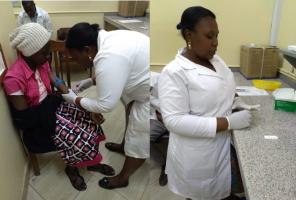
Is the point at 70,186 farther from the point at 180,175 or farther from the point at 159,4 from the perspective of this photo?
the point at 159,4

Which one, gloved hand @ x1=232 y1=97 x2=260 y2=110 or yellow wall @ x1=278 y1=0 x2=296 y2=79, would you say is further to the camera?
yellow wall @ x1=278 y1=0 x2=296 y2=79

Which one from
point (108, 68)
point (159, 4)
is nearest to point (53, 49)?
point (108, 68)

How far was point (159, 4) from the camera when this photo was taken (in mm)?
603

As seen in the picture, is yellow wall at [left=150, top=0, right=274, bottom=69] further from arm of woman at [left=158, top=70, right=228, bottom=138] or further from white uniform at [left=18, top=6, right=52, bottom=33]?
white uniform at [left=18, top=6, right=52, bottom=33]

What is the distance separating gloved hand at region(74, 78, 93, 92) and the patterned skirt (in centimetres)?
9

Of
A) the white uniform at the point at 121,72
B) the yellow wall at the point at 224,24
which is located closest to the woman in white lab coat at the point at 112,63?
the white uniform at the point at 121,72

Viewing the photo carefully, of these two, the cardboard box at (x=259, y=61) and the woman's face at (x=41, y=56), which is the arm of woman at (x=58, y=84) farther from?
the cardboard box at (x=259, y=61)

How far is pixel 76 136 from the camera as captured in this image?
1.00m

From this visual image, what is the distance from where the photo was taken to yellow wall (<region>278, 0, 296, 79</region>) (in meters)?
0.80

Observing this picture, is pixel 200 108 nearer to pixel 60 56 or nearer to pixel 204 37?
pixel 204 37

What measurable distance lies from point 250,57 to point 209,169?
1.17ft

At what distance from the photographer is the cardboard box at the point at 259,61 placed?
728 mm

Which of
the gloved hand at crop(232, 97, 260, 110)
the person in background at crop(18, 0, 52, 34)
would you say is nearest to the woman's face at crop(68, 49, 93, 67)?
the person in background at crop(18, 0, 52, 34)

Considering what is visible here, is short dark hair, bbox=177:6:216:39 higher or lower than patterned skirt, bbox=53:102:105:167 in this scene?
higher
